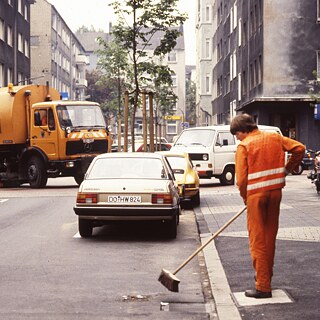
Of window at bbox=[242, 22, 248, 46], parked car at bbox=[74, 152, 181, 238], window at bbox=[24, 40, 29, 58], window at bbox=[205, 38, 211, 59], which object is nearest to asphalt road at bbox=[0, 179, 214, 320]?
parked car at bbox=[74, 152, 181, 238]

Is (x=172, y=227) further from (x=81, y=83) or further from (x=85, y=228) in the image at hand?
(x=81, y=83)

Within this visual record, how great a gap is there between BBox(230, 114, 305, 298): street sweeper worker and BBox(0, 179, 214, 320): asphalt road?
664 mm

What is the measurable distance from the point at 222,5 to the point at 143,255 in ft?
194

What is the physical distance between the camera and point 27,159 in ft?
90.1

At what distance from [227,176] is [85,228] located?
50.8 feet

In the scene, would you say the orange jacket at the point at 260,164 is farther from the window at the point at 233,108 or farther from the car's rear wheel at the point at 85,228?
the window at the point at 233,108

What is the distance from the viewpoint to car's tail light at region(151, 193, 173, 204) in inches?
489

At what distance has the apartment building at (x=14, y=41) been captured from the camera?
175ft

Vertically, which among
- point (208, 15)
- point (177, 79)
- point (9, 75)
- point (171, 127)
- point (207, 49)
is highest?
point (208, 15)

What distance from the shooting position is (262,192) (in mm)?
7453

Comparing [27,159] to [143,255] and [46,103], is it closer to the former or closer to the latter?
[46,103]

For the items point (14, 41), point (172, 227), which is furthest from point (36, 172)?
point (14, 41)

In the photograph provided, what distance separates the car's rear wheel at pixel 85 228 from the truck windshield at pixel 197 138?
49.0 ft

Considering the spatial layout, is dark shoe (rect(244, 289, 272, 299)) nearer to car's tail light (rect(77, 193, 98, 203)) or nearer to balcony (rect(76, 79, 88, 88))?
car's tail light (rect(77, 193, 98, 203))
